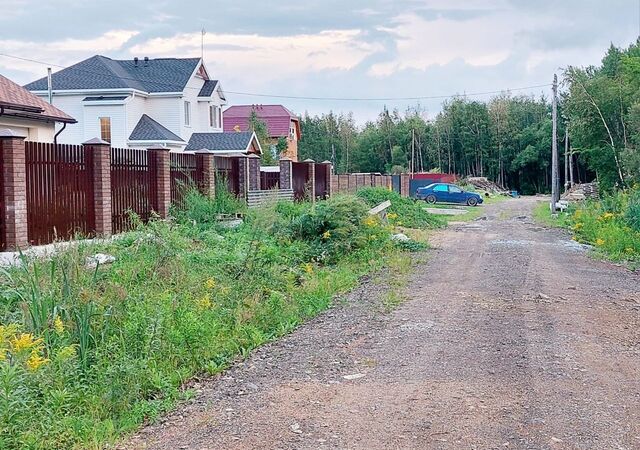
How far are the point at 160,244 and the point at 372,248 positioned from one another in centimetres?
628

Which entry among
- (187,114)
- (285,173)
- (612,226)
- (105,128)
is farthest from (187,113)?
(612,226)

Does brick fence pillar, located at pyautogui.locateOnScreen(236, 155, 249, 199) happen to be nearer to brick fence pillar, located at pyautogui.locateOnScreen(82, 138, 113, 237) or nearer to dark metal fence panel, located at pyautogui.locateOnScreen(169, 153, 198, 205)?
dark metal fence panel, located at pyautogui.locateOnScreen(169, 153, 198, 205)

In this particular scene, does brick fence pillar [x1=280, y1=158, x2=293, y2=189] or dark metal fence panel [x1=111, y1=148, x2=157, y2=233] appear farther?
brick fence pillar [x1=280, y1=158, x2=293, y2=189]

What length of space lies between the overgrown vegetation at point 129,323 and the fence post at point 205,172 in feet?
21.9

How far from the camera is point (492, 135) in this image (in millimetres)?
72562

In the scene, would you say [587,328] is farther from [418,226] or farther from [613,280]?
[418,226]

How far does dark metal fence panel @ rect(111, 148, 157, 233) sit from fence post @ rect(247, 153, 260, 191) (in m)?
6.98

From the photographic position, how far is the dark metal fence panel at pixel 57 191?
12.9 meters

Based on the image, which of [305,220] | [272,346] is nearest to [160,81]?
[305,220]

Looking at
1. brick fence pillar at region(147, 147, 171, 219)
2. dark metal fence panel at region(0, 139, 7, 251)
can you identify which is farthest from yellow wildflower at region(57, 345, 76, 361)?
brick fence pillar at region(147, 147, 171, 219)

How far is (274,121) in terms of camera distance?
2687 inches

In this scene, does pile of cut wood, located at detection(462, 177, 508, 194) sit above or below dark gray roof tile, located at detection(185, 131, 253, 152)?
below

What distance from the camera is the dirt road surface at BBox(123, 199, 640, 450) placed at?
5039 millimetres

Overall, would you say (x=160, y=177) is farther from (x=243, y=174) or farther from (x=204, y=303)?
(x=204, y=303)
